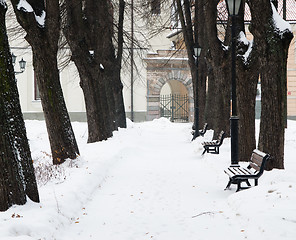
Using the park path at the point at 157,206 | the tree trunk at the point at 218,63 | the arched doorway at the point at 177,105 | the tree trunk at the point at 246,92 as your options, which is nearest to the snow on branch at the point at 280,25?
the tree trunk at the point at 246,92

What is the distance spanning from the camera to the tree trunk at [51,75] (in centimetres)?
938

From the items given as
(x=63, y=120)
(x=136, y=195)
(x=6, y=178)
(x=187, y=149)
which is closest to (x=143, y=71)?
(x=187, y=149)

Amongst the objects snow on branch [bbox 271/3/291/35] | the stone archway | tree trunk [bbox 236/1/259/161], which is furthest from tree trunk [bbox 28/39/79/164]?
the stone archway

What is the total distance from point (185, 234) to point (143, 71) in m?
31.8

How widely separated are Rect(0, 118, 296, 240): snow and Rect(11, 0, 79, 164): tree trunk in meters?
0.55

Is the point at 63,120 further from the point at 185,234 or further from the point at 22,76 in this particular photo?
the point at 22,76

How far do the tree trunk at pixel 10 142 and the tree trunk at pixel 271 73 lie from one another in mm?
5353

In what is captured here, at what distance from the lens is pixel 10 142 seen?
18.2 ft

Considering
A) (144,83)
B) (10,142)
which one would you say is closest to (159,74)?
(144,83)

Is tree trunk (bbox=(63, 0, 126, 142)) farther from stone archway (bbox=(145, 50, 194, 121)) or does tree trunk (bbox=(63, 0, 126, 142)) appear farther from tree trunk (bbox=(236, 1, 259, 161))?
stone archway (bbox=(145, 50, 194, 121))

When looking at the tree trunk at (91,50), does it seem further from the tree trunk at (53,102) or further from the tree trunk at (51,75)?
the tree trunk at (53,102)

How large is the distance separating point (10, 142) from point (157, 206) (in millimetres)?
2702

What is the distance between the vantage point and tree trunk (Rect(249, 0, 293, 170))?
873 centimetres

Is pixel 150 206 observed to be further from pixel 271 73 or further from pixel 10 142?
pixel 271 73
